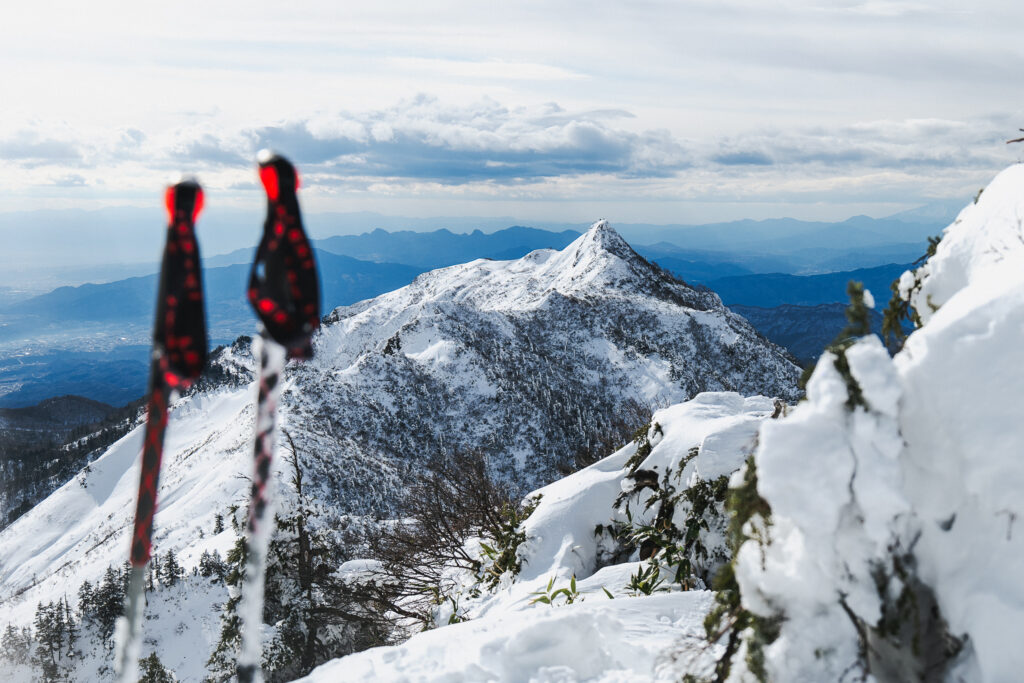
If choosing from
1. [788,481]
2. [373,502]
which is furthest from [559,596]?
[373,502]

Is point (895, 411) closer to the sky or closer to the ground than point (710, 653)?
closer to the sky

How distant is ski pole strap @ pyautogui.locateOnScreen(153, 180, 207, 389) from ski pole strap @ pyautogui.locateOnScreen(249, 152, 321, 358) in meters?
0.35

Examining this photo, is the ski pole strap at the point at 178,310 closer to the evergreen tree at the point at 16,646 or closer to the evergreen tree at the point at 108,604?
the evergreen tree at the point at 108,604

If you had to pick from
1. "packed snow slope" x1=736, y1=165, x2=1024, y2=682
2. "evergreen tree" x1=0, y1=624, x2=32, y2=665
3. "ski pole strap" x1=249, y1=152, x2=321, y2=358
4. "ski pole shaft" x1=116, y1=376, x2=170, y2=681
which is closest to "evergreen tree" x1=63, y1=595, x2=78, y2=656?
"evergreen tree" x1=0, y1=624, x2=32, y2=665

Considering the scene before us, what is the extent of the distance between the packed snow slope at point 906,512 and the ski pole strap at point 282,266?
3.27 m

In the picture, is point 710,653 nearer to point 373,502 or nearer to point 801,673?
point 801,673

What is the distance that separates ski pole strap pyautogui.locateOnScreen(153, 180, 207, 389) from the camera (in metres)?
3.66

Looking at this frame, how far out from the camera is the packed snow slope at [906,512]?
3.72 m

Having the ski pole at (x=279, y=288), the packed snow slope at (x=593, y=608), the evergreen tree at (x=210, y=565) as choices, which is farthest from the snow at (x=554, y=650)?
the evergreen tree at (x=210, y=565)

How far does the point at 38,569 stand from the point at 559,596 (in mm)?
111370

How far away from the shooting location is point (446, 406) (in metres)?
64.9

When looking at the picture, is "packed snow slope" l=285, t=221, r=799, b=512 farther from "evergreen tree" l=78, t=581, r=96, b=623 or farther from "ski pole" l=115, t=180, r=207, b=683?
"ski pole" l=115, t=180, r=207, b=683

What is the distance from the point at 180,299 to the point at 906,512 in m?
4.88

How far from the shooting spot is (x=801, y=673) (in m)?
4.08
